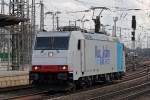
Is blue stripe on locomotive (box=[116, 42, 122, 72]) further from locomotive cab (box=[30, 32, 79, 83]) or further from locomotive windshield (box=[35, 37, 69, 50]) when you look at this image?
locomotive windshield (box=[35, 37, 69, 50])

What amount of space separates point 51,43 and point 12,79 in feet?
25.4

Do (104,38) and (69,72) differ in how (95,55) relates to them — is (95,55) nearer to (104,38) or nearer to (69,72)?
(104,38)

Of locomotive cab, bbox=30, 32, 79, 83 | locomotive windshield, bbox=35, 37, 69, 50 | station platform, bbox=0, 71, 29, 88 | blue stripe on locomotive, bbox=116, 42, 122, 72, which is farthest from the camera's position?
blue stripe on locomotive, bbox=116, 42, 122, 72

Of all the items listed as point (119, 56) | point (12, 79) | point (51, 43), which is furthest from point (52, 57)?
point (119, 56)

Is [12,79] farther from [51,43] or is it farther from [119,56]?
[119,56]

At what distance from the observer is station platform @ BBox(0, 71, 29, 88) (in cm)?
2825

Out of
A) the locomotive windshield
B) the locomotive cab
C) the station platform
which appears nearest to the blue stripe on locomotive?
the station platform

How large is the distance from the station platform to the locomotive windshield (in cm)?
615

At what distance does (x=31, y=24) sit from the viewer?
1825 inches

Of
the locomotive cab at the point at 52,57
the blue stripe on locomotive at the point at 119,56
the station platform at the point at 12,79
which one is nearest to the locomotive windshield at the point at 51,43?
the locomotive cab at the point at 52,57

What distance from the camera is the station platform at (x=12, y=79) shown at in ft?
92.7

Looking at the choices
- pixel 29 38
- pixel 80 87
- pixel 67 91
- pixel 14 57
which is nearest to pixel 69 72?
pixel 67 91

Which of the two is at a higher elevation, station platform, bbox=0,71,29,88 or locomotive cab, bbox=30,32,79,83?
locomotive cab, bbox=30,32,79,83

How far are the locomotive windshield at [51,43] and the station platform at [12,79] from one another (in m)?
6.15
